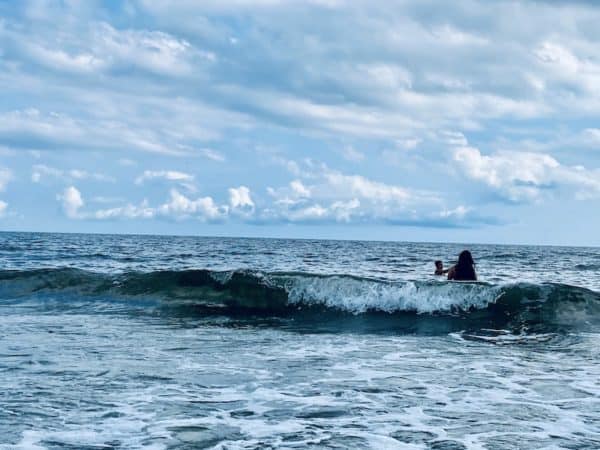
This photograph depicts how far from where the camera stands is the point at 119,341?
39.2 feet

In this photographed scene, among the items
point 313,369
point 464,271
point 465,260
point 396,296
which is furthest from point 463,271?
point 313,369

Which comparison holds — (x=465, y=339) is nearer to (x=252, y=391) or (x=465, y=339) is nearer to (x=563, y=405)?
(x=563, y=405)

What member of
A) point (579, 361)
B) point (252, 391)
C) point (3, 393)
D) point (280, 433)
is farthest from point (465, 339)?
point (3, 393)

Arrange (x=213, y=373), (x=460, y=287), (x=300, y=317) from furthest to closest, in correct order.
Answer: (x=460, y=287) < (x=300, y=317) < (x=213, y=373)

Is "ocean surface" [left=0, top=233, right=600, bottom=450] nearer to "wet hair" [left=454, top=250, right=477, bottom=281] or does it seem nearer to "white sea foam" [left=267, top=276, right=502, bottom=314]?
"white sea foam" [left=267, top=276, right=502, bottom=314]

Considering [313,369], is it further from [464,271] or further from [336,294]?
[464,271]

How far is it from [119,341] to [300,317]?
649 cm

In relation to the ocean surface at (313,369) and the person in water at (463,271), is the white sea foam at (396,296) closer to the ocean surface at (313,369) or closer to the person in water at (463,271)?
the ocean surface at (313,369)

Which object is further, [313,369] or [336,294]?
[336,294]

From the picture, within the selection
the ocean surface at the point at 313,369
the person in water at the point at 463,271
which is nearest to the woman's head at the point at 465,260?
the person in water at the point at 463,271

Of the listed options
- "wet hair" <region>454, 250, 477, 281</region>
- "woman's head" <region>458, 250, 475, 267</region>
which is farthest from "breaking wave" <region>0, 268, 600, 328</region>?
"woman's head" <region>458, 250, 475, 267</region>

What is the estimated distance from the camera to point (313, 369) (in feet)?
31.8

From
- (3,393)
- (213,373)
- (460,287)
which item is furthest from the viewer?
(460,287)

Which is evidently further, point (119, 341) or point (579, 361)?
point (119, 341)
